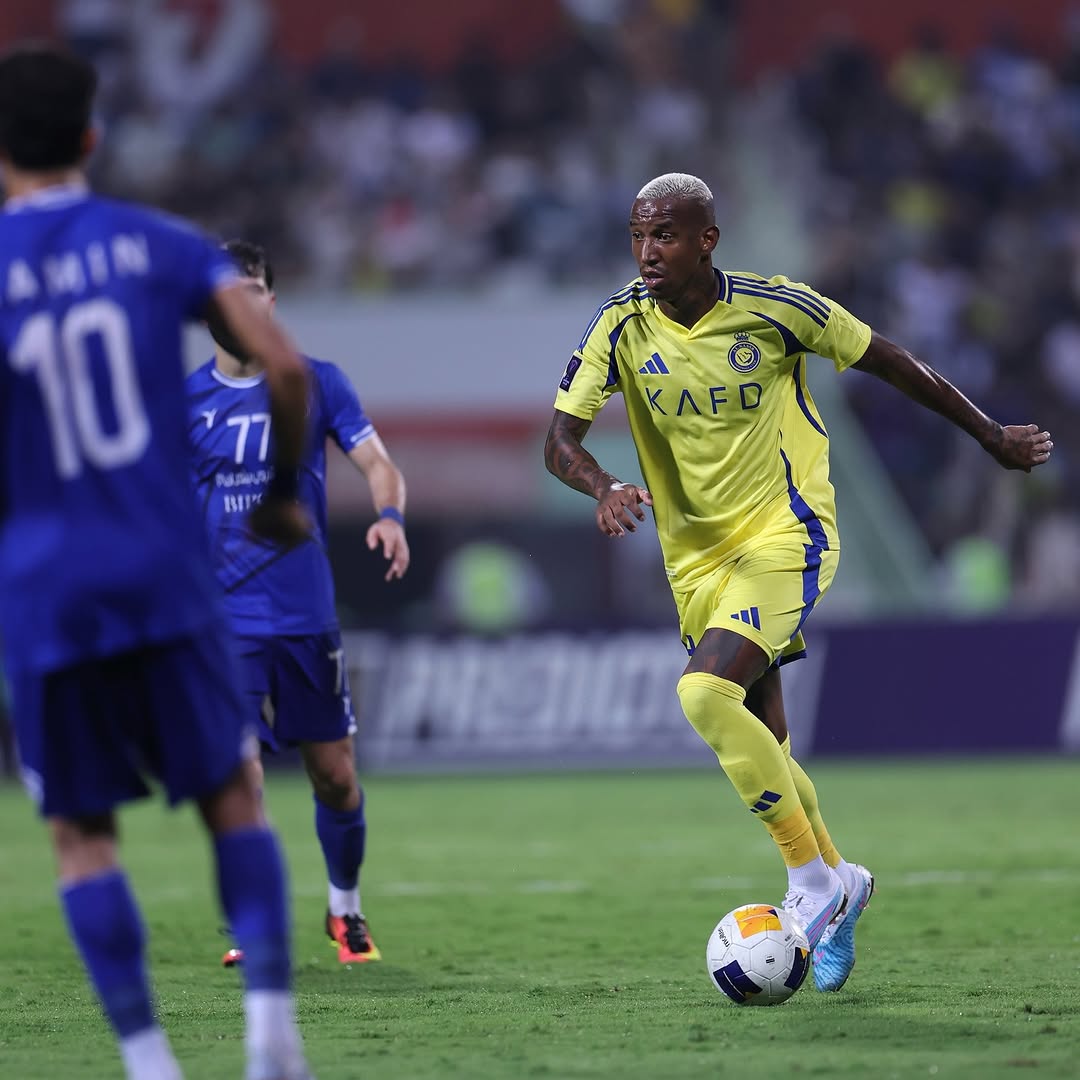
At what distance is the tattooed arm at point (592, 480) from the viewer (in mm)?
5270

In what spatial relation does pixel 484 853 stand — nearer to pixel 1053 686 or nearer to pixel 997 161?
pixel 1053 686

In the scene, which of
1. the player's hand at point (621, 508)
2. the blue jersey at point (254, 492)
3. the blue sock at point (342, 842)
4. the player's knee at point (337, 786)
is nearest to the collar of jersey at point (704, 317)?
the player's hand at point (621, 508)

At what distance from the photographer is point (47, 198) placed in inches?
147

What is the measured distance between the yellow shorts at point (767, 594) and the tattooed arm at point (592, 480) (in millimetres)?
509

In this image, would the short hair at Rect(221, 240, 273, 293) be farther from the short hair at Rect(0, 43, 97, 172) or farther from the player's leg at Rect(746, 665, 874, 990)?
the short hair at Rect(0, 43, 97, 172)

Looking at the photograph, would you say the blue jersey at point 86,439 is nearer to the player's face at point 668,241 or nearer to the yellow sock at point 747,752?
the yellow sock at point 747,752

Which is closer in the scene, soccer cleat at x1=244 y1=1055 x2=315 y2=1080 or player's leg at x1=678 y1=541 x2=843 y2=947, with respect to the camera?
soccer cleat at x1=244 y1=1055 x2=315 y2=1080

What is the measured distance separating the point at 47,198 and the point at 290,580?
3.06 metres

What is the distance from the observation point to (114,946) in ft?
12.2

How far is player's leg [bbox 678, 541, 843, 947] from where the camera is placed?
5648mm

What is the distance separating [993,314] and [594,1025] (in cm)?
1545

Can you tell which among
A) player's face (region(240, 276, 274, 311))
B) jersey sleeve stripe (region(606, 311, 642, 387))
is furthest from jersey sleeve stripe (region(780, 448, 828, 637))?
player's face (region(240, 276, 274, 311))

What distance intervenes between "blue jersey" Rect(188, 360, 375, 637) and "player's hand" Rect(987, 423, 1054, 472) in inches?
86.1

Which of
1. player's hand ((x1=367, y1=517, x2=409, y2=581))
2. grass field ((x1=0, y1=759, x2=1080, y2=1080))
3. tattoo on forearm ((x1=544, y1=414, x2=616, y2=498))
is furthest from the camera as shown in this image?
player's hand ((x1=367, y1=517, x2=409, y2=581))
